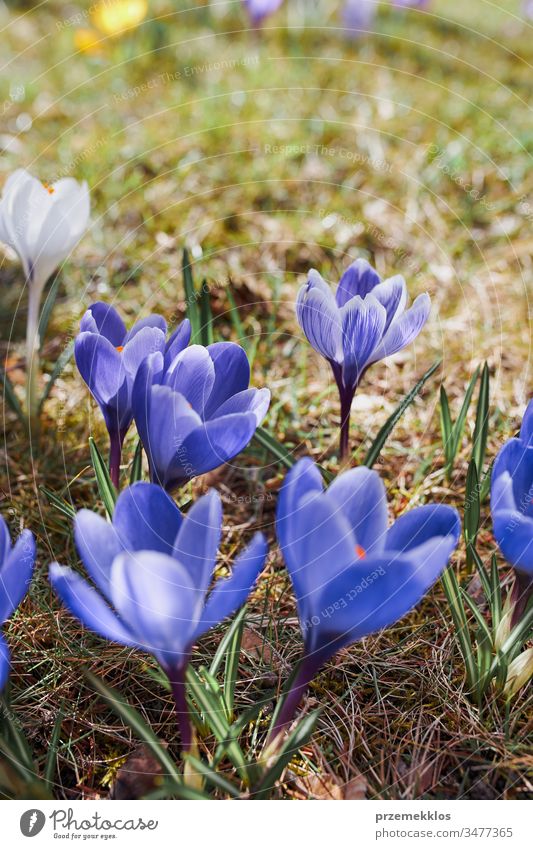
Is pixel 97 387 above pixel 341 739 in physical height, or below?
above

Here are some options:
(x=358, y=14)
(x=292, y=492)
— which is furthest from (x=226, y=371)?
(x=358, y=14)

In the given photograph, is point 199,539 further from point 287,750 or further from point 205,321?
point 205,321

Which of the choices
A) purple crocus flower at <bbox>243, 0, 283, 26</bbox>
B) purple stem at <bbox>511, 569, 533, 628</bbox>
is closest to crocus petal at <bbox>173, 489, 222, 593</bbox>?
purple stem at <bbox>511, 569, 533, 628</bbox>

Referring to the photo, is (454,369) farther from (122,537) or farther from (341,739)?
(122,537)

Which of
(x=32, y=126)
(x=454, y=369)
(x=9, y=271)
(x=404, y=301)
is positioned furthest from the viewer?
(x=32, y=126)

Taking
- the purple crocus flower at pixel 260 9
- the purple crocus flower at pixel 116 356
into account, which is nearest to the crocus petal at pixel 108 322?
the purple crocus flower at pixel 116 356

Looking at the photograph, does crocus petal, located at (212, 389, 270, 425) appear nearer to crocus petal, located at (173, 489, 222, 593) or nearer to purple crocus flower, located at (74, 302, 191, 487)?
purple crocus flower, located at (74, 302, 191, 487)
